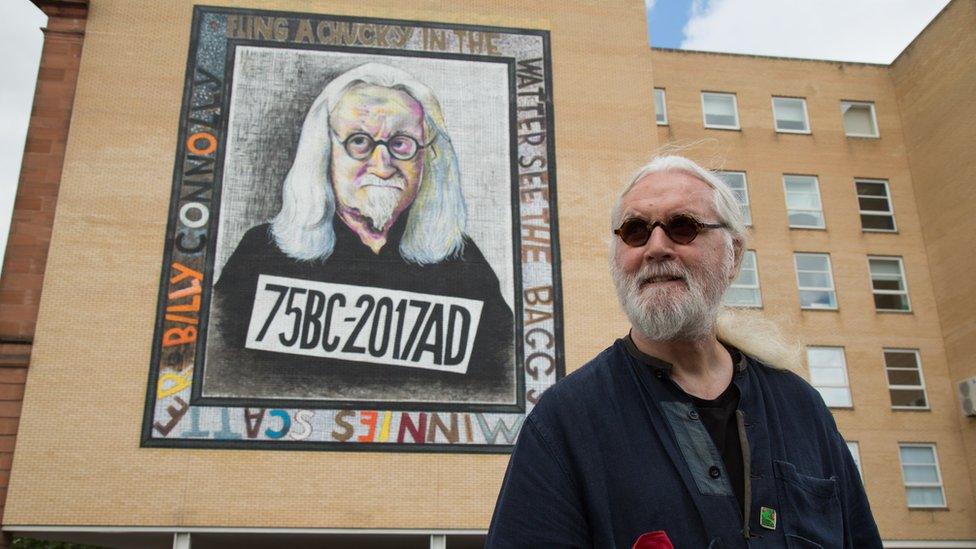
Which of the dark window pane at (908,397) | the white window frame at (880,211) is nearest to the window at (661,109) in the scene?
the white window frame at (880,211)

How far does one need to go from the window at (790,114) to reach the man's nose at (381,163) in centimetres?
1479

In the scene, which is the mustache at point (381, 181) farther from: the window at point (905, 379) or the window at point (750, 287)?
the window at point (905, 379)

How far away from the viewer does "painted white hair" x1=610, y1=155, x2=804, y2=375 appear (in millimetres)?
2576


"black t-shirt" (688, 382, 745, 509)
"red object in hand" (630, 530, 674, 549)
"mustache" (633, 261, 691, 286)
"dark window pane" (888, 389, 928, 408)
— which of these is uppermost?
"dark window pane" (888, 389, 928, 408)

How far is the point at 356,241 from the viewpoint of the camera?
19562 mm

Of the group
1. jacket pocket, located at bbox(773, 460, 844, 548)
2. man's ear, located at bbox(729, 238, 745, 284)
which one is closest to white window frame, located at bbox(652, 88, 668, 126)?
man's ear, located at bbox(729, 238, 745, 284)

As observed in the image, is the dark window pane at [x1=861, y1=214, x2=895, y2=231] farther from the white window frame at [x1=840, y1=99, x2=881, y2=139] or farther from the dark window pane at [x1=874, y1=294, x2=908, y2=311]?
the white window frame at [x1=840, y1=99, x2=881, y2=139]

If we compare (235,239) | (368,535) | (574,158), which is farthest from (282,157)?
(368,535)

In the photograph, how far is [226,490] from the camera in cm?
1767

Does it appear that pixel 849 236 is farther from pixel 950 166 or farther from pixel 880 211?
pixel 950 166

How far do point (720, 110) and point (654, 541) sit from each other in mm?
28771

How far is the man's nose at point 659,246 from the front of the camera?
243 cm

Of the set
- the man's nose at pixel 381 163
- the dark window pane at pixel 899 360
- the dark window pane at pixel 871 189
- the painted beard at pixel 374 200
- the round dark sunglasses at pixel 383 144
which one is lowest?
the dark window pane at pixel 899 360

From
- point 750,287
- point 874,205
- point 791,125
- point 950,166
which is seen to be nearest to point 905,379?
point 750,287
